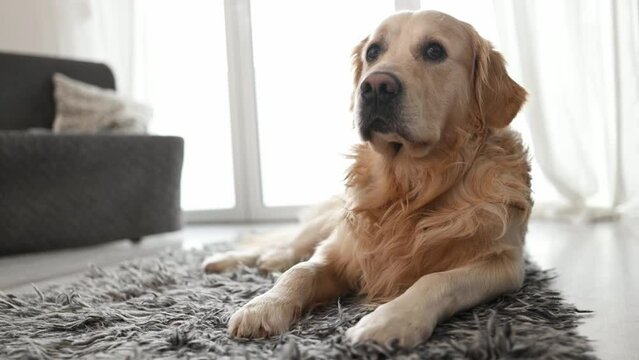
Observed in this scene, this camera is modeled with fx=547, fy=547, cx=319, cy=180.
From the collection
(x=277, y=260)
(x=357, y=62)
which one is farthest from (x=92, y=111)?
(x=357, y=62)

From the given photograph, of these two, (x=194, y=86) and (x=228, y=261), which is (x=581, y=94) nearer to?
(x=228, y=261)

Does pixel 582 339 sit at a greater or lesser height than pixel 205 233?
greater

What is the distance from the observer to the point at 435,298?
117 cm

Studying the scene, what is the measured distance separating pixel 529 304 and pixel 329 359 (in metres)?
0.58

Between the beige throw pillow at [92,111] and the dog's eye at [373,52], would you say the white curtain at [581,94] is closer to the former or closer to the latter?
the dog's eye at [373,52]

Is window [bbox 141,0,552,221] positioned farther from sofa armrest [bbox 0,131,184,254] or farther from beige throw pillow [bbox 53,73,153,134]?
sofa armrest [bbox 0,131,184,254]

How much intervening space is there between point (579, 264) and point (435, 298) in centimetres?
106

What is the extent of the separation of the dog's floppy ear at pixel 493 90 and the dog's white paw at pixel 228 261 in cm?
105

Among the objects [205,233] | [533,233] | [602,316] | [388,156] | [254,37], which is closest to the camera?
[602,316]

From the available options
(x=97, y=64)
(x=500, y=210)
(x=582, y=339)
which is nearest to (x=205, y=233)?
(x=97, y=64)

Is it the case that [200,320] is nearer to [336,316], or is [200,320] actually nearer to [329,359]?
[336,316]

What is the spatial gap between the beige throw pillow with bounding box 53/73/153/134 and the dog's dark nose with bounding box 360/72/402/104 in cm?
232

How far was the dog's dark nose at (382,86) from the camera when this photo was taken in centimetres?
140

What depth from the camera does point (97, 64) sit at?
12.9 feet
